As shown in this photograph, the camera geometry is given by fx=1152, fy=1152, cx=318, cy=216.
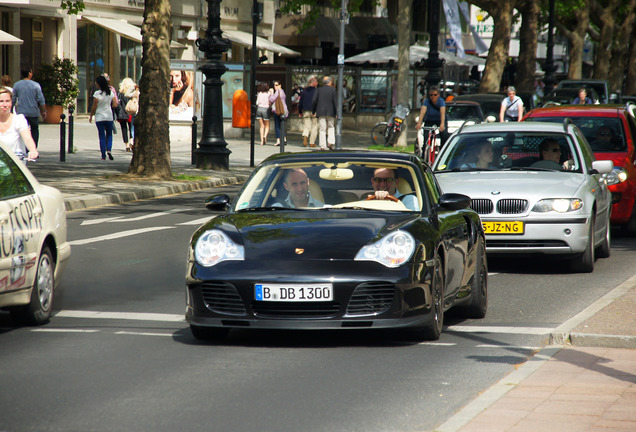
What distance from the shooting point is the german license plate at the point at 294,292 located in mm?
7215

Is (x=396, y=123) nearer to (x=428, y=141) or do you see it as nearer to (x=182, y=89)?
(x=182, y=89)

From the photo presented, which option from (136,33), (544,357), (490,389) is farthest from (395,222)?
(136,33)

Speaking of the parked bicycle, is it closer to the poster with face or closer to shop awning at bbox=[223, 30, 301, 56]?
the poster with face

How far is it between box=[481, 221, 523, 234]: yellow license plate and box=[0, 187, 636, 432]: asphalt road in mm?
750

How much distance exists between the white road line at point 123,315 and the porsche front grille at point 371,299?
1850 millimetres

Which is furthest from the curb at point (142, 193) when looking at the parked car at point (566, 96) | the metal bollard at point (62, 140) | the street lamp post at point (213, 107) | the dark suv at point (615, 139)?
the parked car at point (566, 96)

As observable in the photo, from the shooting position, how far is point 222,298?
7.38 m

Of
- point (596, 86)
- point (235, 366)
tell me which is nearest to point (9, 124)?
point (235, 366)

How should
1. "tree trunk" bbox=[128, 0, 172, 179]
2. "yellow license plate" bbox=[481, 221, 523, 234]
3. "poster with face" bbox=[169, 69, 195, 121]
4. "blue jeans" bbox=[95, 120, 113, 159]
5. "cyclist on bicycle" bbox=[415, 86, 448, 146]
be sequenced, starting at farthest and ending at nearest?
"poster with face" bbox=[169, 69, 195, 121], "blue jeans" bbox=[95, 120, 113, 159], "cyclist on bicycle" bbox=[415, 86, 448, 146], "tree trunk" bbox=[128, 0, 172, 179], "yellow license plate" bbox=[481, 221, 523, 234]

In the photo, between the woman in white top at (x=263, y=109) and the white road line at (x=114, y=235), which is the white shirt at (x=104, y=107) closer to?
the woman in white top at (x=263, y=109)

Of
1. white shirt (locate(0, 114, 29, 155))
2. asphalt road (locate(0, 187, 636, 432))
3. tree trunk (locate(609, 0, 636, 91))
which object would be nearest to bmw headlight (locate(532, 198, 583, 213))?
asphalt road (locate(0, 187, 636, 432))

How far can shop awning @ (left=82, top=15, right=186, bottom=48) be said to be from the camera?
42.4m

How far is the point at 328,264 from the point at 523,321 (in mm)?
2171

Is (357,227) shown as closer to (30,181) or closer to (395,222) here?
(395,222)
